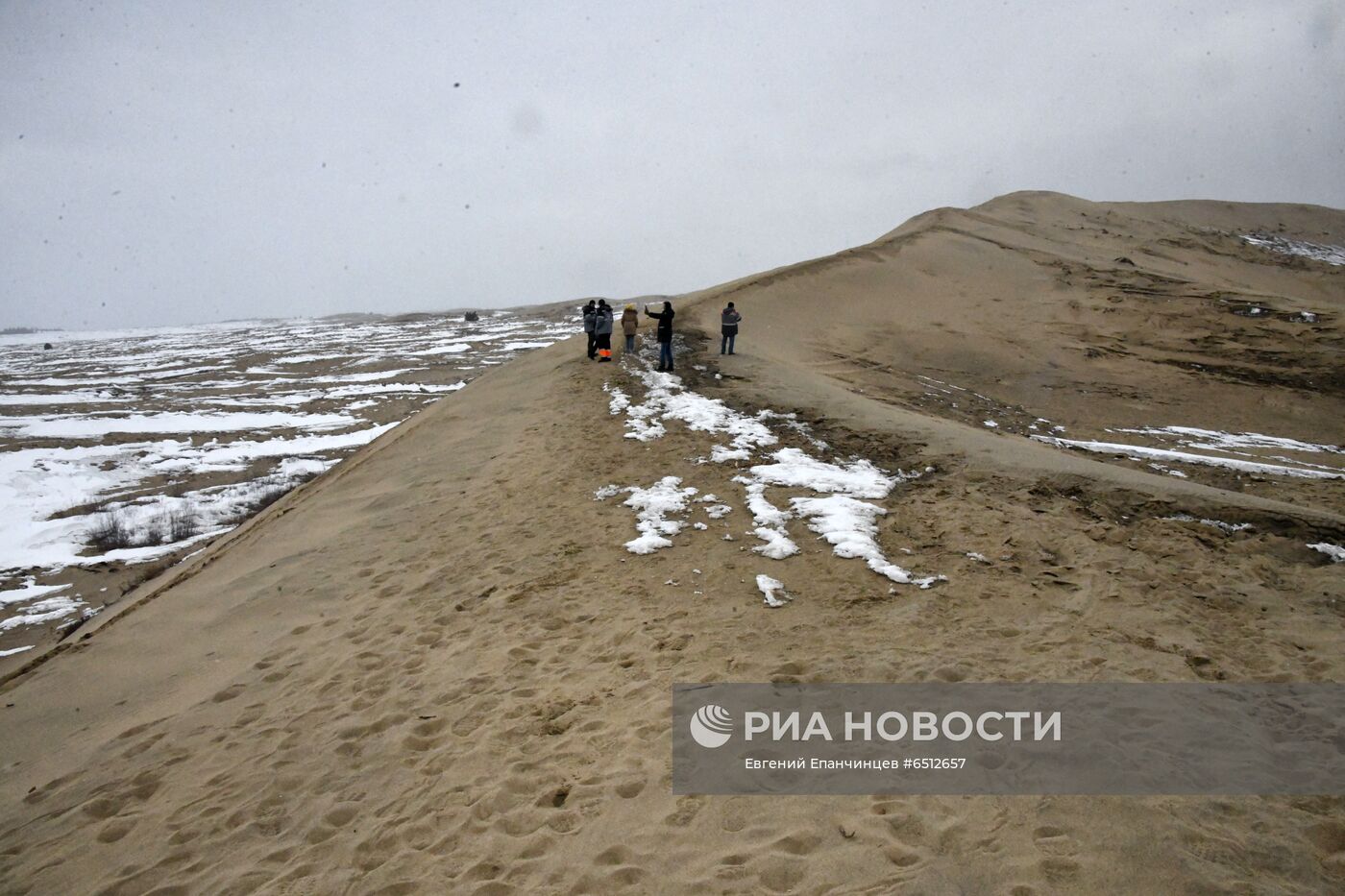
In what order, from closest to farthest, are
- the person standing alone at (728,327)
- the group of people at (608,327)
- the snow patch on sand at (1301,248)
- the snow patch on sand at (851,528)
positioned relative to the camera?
the snow patch on sand at (851,528), the person standing alone at (728,327), the group of people at (608,327), the snow patch on sand at (1301,248)

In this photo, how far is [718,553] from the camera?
275 inches

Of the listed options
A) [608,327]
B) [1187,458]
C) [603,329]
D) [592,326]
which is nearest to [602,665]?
[608,327]

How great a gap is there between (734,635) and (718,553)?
5.06 feet

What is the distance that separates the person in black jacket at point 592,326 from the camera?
16.2 m

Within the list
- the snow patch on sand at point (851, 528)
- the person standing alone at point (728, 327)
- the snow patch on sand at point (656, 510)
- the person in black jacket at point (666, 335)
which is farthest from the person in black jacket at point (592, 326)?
the snow patch on sand at point (851, 528)

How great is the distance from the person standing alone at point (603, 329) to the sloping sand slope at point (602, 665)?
4.57 m

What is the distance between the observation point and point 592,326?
53.7ft

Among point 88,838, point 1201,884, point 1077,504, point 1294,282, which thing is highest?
point 1294,282

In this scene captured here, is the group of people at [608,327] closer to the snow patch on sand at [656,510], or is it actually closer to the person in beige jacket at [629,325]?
the person in beige jacket at [629,325]

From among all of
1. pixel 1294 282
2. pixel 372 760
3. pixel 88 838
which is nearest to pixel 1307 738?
pixel 372 760

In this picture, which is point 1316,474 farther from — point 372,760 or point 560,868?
point 372,760

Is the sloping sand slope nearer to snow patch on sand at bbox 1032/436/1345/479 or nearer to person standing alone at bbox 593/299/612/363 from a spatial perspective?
snow patch on sand at bbox 1032/436/1345/479

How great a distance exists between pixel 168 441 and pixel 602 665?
71.2ft

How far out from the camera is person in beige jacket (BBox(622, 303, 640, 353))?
1586 centimetres
